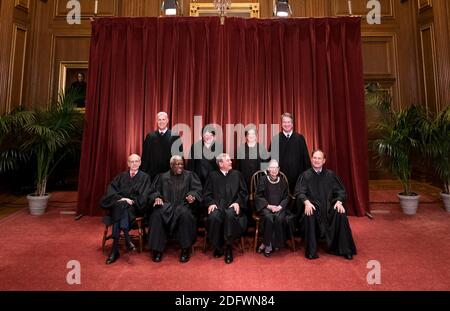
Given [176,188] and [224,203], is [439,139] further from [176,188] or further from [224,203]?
[176,188]

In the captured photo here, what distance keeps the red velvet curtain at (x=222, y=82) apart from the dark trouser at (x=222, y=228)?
173 centimetres

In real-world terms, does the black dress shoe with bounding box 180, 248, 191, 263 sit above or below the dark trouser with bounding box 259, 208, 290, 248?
below

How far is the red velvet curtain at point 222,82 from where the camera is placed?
4.61 metres

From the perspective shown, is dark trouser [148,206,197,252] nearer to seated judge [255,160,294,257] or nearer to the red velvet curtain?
seated judge [255,160,294,257]

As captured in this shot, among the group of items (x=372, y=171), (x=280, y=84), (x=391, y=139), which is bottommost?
(x=372, y=171)

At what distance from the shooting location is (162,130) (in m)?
4.23

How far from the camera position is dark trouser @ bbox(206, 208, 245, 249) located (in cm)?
316

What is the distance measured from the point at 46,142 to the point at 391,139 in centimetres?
541

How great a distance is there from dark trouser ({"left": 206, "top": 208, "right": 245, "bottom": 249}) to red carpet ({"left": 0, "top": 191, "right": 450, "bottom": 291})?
8.5 inches

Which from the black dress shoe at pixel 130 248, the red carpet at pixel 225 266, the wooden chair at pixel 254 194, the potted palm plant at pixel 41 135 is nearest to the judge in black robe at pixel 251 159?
the wooden chair at pixel 254 194

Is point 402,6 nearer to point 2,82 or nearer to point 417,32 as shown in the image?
point 417,32

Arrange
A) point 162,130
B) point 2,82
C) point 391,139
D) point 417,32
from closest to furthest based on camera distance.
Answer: point 162,130 < point 391,139 < point 2,82 < point 417,32

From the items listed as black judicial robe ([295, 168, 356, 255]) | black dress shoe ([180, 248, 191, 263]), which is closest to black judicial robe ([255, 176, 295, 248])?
black judicial robe ([295, 168, 356, 255])
